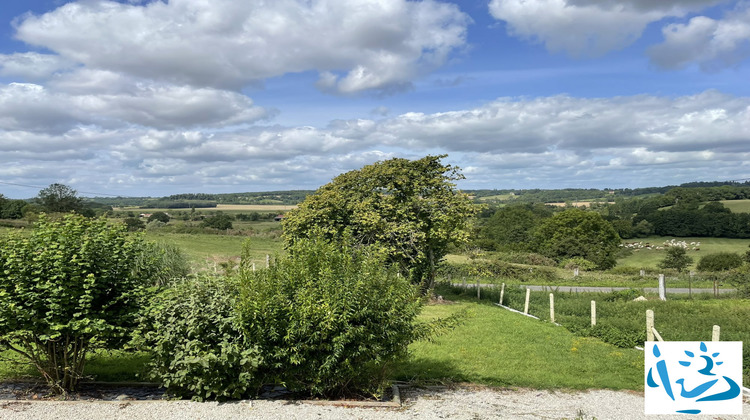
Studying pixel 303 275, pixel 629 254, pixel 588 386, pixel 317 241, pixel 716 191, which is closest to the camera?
pixel 303 275

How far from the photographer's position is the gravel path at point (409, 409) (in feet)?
22.4

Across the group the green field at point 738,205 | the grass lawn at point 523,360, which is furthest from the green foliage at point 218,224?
the green field at point 738,205

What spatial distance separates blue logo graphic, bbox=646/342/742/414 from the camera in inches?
312

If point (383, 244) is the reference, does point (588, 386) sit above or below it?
below

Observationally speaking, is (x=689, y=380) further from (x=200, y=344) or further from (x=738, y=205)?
(x=738, y=205)

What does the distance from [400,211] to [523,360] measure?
10514 mm

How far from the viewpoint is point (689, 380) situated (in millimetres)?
7953

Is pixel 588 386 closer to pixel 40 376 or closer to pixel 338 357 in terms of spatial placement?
pixel 338 357

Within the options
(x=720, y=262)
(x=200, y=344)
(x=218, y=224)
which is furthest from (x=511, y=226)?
(x=200, y=344)

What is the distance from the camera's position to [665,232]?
79188 mm

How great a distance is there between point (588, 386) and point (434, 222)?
12160 millimetres

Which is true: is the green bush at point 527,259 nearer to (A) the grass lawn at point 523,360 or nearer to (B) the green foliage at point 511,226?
(B) the green foliage at point 511,226

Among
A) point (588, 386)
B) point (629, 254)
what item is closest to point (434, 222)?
point (588, 386)

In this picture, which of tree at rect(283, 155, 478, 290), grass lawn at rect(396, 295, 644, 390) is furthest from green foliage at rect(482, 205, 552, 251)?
grass lawn at rect(396, 295, 644, 390)
